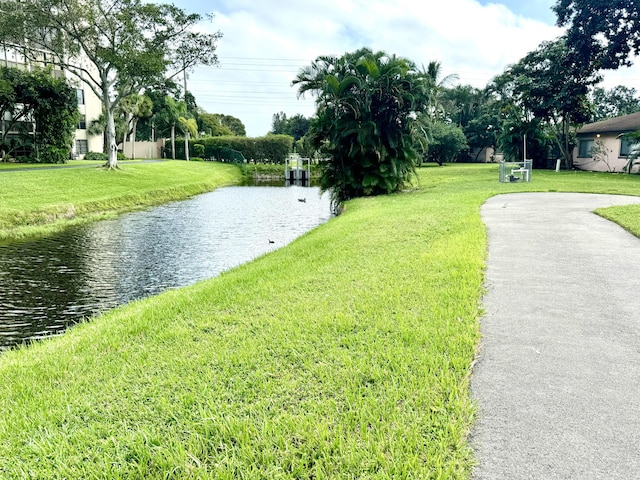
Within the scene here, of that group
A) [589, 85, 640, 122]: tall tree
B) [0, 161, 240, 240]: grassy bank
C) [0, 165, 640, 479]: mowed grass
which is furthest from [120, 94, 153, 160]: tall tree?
[589, 85, 640, 122]: tall tree

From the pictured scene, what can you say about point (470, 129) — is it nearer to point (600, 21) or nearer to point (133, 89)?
point (600, 21)

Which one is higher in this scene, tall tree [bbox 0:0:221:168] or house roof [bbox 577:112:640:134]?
tall tree [bbox 0:0:221:168]

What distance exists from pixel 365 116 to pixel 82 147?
3277 cm

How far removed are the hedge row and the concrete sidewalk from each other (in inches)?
1704

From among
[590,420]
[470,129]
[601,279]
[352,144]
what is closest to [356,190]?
[352,144]

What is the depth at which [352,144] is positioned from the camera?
51.9ft

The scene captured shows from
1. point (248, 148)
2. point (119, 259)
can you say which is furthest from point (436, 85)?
point (248, 148)

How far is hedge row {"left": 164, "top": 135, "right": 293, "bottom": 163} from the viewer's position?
157ft

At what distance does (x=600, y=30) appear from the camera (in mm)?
23078

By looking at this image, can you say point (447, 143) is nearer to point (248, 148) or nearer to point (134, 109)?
point (248, 148)

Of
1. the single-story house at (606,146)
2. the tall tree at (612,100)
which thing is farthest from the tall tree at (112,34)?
the tall tree at (612,100)

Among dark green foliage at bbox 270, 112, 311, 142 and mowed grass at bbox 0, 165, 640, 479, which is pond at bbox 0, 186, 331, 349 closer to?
mowed grass at bbox 0, 165, 640, 479

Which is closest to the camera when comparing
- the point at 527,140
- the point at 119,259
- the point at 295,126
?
the point at 119,259

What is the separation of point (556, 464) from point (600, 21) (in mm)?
27599
